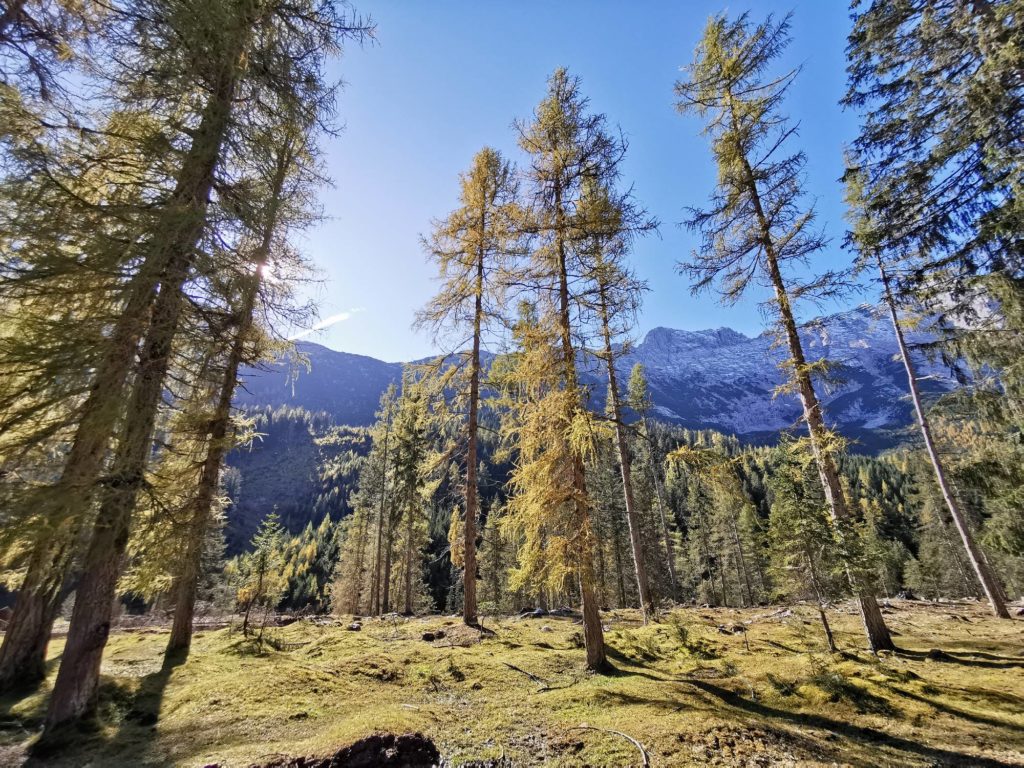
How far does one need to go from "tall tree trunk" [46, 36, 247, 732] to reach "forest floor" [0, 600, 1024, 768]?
3.02ft

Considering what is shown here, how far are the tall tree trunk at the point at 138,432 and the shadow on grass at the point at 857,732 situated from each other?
33.6ft

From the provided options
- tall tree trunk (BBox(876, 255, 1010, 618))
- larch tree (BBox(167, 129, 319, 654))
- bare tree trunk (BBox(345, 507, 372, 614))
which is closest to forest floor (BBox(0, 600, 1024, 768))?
larch tree (BBox(167, 129, 319, 654))

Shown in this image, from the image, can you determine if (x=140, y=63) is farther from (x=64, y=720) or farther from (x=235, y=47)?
(x=64, y=720)

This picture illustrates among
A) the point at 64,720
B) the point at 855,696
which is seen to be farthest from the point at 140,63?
the point at 855,696

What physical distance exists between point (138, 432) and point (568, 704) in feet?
26.9

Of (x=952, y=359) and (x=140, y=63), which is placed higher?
(x=140, y=63)

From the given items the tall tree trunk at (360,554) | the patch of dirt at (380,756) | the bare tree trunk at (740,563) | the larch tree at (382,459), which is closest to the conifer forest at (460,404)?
the patch of dirt at (380,756)

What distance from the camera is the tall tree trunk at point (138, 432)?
565cm

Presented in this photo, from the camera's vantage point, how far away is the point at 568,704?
7801mm

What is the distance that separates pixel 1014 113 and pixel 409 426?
27.1m

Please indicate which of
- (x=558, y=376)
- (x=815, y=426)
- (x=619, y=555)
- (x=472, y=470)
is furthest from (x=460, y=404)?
(x=619, y=555)

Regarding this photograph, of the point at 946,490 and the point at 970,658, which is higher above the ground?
the point at 946,490

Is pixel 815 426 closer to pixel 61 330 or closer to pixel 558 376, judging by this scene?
pixel 558 376

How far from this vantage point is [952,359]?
11102 millimetres
